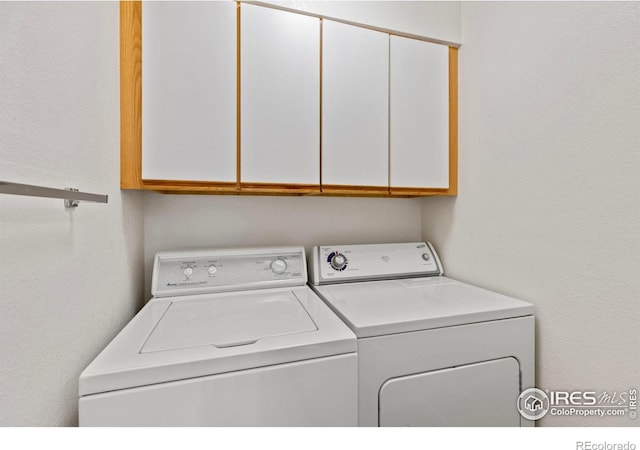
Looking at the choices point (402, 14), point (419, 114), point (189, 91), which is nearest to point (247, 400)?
point (189, 91)

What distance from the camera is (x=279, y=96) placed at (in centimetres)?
122

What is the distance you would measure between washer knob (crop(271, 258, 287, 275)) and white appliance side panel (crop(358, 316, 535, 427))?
0.62 meters

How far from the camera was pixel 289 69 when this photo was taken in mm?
1223

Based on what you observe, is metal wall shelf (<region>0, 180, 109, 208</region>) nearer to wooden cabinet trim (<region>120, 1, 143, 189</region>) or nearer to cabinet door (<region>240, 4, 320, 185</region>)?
wooden cabinet trim (<region>120, 1, 143, 189</region>)

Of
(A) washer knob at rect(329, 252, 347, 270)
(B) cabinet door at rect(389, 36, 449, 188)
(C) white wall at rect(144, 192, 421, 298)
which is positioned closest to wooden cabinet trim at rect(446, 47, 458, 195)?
(B) cabinet door at rect(389, 36, 449, 188)

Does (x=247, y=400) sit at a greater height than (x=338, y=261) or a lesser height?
lesser

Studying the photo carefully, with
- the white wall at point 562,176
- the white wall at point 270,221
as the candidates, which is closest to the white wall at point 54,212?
the white wall at point 270,221

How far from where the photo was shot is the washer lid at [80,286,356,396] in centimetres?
67

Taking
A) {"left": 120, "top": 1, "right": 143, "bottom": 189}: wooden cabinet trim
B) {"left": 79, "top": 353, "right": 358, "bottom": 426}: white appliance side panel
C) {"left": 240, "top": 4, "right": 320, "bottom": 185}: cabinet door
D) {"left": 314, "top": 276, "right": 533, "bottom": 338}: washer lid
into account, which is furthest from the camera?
{"left": 240, "top": 4, "right": 320, "bottom": 185}: cabinet door

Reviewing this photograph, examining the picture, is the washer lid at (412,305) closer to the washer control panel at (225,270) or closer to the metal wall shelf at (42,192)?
the washer control panel at (225,270)

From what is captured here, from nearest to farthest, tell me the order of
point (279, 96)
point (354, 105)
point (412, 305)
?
point (412, 305)
point (279, 96)
point (354, 105)

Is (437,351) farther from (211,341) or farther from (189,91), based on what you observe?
(189,91)

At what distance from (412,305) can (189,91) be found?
4.05 ft

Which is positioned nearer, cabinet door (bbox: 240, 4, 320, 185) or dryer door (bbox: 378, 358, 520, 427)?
dryer door (bbox: 378, 358, 520, 427)
